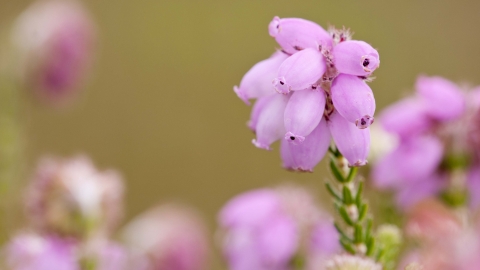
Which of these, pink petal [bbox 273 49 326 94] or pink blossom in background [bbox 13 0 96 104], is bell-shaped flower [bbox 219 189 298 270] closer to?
pink petal [bbox 273 49 326 94]

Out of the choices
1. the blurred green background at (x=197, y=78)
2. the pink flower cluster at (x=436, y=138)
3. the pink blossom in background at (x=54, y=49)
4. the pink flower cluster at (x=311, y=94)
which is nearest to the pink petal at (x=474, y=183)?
the pink flower cluster at (x=436, y=138)

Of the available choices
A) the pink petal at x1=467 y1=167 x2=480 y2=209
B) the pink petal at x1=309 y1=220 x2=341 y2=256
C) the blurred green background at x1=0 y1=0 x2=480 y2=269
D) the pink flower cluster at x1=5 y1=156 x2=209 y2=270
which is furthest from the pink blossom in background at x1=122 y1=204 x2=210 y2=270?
the blurred green background at x1=0 y1=0 x2=480 y2=269

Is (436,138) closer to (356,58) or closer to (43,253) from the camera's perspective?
(356,58)

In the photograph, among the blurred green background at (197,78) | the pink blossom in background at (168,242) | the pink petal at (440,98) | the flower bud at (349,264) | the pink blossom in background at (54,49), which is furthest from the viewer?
the blurred green background at (197,78)

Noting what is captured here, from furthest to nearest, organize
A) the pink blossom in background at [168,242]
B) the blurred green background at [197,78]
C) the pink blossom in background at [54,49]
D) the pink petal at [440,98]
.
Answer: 1. the blurred green background at [197,78]
2. the pink blossom in background at [54,49]
3. the pink blossom in background at [168,242]
4. the pink petal at [440,98]

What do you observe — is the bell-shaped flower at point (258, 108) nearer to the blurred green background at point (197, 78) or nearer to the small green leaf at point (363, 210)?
the small green leaf at point (363, 210)

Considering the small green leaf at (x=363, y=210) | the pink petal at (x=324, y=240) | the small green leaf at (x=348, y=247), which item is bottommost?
the small green leaf at (x=348, y=247)

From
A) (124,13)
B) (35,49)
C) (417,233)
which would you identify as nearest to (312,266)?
(417,233)
